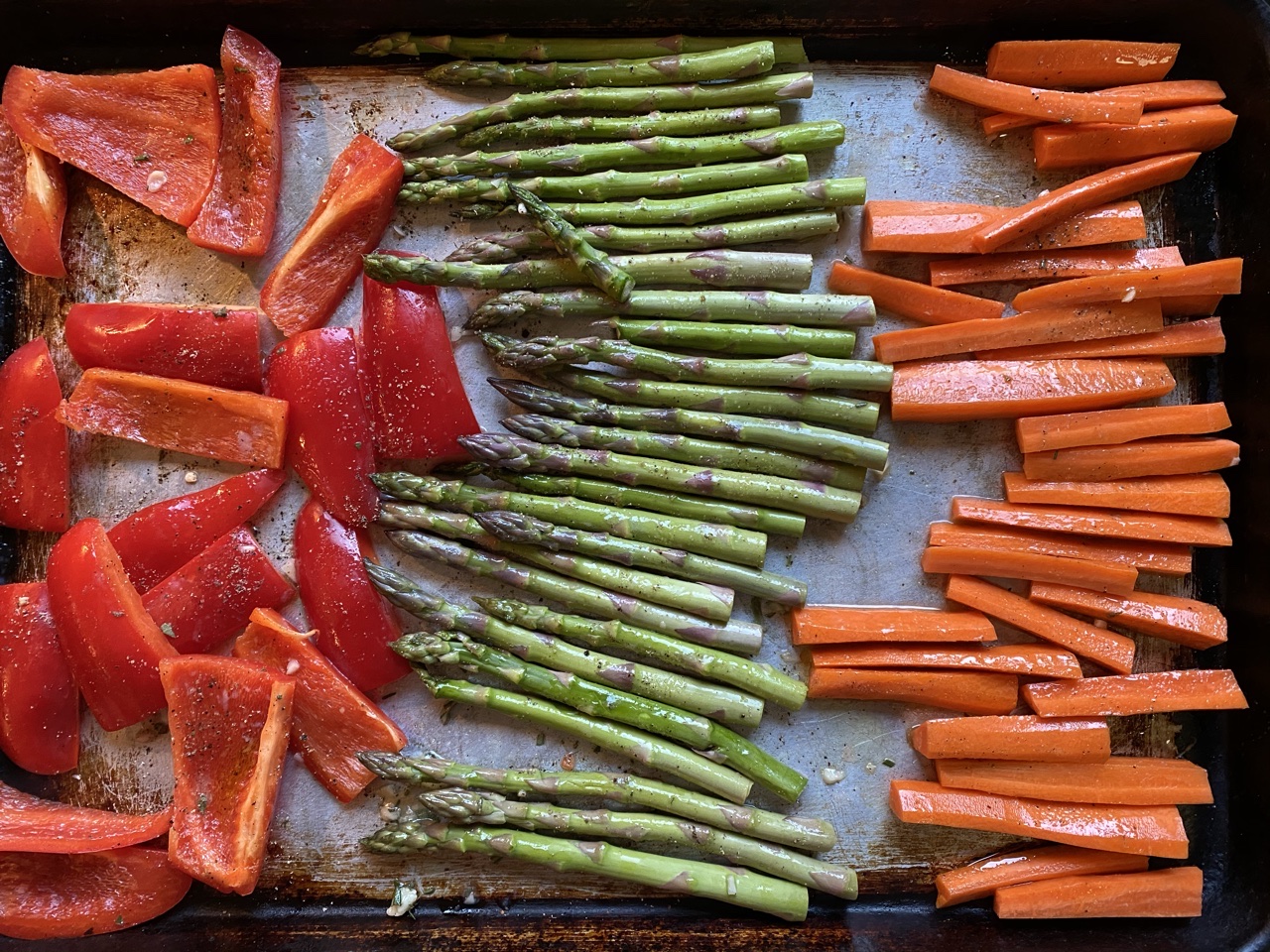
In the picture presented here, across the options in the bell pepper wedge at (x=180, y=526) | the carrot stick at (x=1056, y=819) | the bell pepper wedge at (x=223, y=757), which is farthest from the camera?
the bell pepper wedge at (x=180, y=526)

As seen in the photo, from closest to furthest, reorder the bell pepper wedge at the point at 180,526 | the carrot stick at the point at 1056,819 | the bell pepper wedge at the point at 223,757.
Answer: the bell pepper wedge at the point at 223,757
the carrot stick at the point at 1056,819
the bell pepper wedge at the point at 180,526

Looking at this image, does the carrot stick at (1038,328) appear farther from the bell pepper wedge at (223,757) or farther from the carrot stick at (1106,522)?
the bell pepper wedge at (223,757)

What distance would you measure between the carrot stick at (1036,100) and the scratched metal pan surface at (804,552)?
0.13m

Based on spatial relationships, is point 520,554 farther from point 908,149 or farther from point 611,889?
point 908,149

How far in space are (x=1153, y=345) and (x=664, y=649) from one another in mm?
2201

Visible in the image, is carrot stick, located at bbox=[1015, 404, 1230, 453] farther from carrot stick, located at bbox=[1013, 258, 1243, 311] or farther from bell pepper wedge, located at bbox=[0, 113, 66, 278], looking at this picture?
bell pepper wedge, located at bbox=[0, 113, 66, 278]

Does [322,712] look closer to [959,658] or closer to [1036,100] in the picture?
[959,658]

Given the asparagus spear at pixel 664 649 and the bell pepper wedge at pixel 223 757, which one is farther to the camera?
the asparagus spear at pixel 664 649

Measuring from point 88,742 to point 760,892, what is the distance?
8.70 feet

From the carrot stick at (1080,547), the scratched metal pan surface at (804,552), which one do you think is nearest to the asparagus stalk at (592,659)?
the scratched metal pan surface at (804,552)

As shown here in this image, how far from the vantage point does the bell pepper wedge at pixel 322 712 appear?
3062mm

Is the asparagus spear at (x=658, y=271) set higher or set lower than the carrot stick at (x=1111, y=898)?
higher

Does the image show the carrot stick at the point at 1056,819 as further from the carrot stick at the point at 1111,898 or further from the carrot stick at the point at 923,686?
the carrot stick at the point at 923,686

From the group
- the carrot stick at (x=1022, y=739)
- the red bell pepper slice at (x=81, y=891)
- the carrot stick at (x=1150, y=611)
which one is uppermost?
the carrot stick at (x=1150, y=611)
